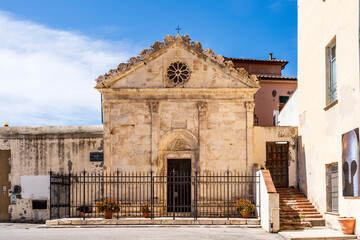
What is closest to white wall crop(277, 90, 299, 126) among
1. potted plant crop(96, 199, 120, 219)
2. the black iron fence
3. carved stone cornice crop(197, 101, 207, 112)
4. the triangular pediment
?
the triangular pediment

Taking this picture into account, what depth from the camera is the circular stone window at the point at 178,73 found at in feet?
71.9

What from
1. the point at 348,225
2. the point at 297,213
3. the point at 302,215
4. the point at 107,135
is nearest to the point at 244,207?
the point at 297,213

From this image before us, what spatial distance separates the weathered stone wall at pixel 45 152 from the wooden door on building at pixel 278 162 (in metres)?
7.63

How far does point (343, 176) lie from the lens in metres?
14.8

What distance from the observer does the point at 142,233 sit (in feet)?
53.0

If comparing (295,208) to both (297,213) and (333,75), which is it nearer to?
(297,213)

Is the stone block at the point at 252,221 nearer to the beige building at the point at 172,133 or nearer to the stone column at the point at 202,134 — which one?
the beige building at the point at 172,133

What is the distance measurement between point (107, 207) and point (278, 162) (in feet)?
26.2

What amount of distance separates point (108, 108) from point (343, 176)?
1095 cm

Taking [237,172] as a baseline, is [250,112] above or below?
above

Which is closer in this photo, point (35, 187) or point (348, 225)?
point (348, 225)

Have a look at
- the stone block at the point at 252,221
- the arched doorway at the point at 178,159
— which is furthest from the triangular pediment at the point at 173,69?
the stone block at the point at 252,221

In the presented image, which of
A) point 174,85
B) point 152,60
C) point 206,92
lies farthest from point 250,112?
point 152,60

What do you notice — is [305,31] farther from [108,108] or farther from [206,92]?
[108,108]
